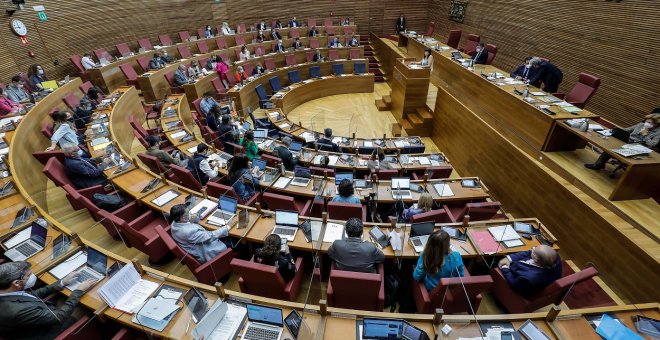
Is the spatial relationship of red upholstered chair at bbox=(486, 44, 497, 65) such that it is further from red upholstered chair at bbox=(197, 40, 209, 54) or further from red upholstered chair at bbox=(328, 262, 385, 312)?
red upholstered chair at bbox=(197, 40, 209, 54)

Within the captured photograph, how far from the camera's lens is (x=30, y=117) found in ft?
17.9

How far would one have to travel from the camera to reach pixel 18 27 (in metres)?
7.64

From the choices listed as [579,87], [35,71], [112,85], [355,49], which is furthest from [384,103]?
[35,71]

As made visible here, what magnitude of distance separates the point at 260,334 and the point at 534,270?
240cm

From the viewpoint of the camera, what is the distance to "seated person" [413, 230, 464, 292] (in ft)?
8.19

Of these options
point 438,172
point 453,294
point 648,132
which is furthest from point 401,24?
point 453,294

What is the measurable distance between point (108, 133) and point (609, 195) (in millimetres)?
7983

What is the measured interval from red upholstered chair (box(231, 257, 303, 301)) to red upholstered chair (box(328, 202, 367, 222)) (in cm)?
82

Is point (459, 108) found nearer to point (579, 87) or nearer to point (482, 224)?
point (579, 87)

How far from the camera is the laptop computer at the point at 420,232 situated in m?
3.18

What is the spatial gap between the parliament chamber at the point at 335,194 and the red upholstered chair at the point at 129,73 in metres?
0.09

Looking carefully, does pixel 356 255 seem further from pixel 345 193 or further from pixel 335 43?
pixel 335 43

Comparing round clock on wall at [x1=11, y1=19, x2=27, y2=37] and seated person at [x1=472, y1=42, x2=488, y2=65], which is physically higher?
round clock on wall at [x1=11, y1=19, x2=27, y2=37]

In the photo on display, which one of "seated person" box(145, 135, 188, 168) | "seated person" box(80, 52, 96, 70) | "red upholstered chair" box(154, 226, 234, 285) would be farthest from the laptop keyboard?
"seated person" box(80, 52, 96, 70)
